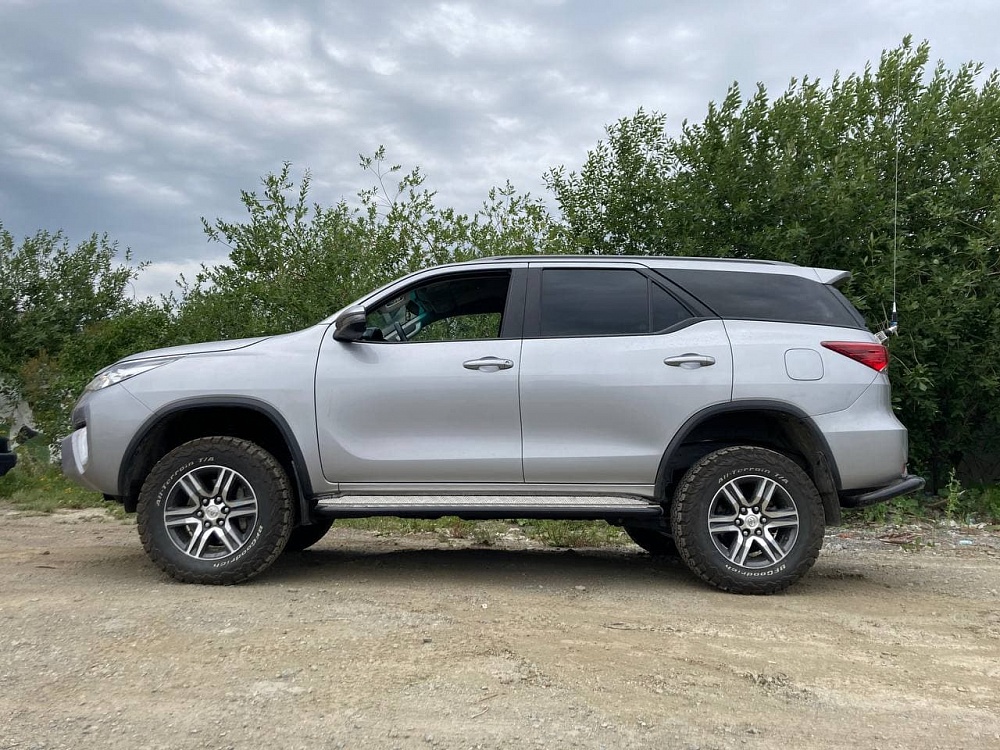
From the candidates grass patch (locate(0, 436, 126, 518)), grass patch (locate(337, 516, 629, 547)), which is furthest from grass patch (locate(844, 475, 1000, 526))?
grass patch (locate(0, 436, 126, 518))

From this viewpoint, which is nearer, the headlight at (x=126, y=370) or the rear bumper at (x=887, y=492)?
the rear bumper at (x=887, y=492)

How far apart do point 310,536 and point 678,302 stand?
307 cm

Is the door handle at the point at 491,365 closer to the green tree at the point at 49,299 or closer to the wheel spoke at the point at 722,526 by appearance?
the wheel spoke at the point at 722,526

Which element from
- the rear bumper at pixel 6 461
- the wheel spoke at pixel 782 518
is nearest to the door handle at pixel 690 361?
the wheel spoke at pixel 782 518

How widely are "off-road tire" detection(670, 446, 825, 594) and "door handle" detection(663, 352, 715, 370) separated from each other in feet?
1.67

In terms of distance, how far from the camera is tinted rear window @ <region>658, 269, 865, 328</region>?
4988 millimetres

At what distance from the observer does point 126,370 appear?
16.4 ft

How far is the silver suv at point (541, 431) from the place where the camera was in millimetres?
4727

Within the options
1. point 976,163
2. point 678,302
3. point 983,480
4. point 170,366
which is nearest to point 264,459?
point 170,366

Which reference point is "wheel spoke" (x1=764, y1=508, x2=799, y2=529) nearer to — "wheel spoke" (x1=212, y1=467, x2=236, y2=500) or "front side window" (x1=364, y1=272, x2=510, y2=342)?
"front side window" (x1=364, y1=272, x2=510, y2=342)

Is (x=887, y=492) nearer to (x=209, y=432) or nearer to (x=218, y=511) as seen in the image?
(x=218, y=511)

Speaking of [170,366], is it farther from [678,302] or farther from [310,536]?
[678,302]

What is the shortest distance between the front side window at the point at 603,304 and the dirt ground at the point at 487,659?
4.97 ft

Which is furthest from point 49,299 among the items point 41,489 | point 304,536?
point 304,536
